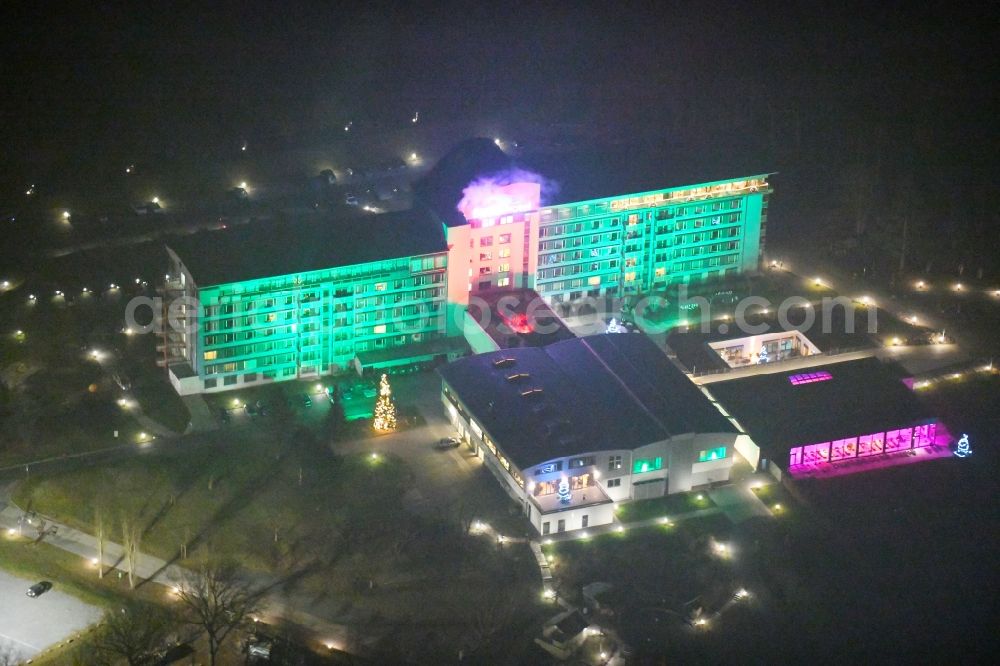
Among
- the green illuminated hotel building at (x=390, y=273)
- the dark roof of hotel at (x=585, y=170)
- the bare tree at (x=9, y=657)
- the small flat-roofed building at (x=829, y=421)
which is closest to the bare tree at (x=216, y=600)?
the bare tree at (x=9, y=657)

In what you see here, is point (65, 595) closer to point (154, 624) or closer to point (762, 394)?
point (154, 624)

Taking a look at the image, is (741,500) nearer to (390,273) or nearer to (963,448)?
(963,448)

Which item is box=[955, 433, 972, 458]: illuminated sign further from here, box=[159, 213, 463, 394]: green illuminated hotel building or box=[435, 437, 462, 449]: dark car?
box=[159, 213, 463, 394]: green illuminated hotel building

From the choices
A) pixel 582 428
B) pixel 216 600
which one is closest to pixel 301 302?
pixel 582 428

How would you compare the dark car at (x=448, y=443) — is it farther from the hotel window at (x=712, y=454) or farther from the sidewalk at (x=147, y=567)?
the sidewalk at (x=147, y=567)

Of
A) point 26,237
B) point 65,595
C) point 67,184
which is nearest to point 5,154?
point 67,184

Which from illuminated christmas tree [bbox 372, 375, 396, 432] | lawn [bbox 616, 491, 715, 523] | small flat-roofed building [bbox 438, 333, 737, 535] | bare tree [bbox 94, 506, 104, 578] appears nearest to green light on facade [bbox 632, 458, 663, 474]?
small flat-roofed building [bbox 438, 333, 737, 535]
